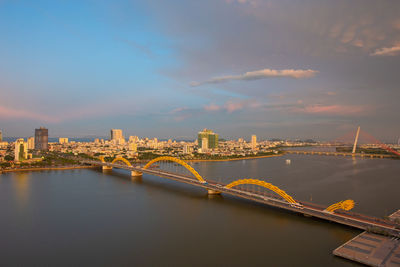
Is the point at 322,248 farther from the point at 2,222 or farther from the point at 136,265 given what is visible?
the point at 2,222

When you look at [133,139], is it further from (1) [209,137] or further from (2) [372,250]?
(2) [372,250]

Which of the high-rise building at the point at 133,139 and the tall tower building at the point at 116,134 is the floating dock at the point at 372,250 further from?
the tall tower building at the point at 116,134

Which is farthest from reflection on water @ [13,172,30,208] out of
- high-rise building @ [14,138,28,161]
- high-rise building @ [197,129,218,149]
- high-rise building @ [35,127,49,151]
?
high-rise building @ [197,129,218,149]

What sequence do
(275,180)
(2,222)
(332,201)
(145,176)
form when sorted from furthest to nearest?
(145,176)
(275,180)
(332,201)
(2,222)

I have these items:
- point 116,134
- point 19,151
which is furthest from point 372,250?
point 116,134

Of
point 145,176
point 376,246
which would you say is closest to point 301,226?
point 376,246
